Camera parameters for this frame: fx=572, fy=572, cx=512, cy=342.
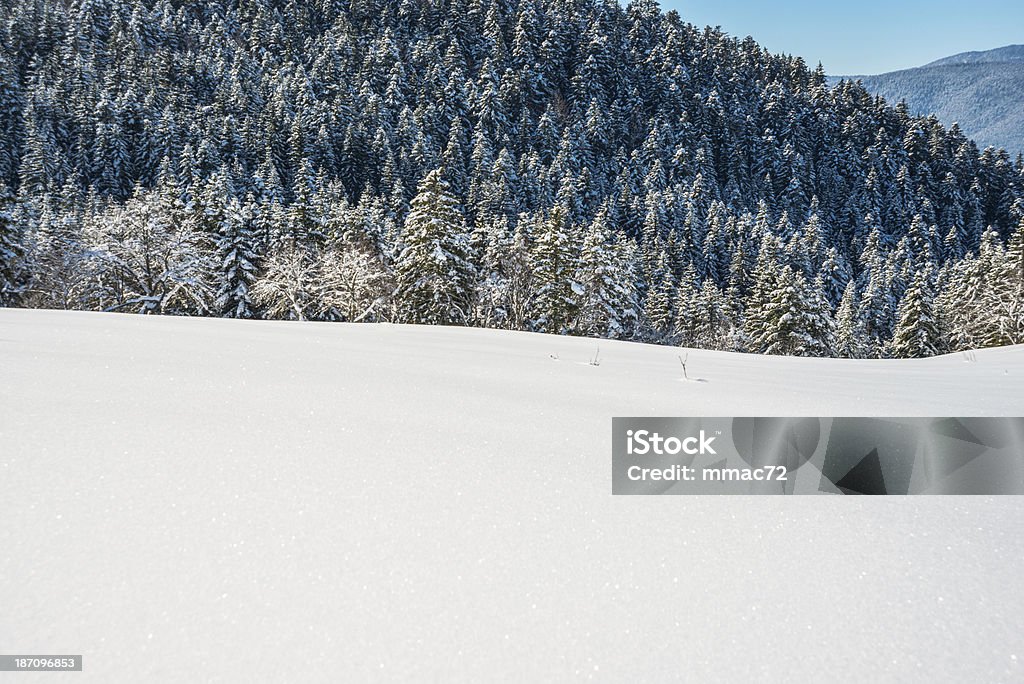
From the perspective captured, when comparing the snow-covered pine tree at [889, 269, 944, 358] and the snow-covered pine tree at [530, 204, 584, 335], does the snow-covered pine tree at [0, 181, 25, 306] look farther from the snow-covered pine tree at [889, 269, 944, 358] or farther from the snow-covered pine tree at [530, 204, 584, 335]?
the snow-covered pine tree at [889, 269, 944, 358]

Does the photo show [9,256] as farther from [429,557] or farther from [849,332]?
[849,332]

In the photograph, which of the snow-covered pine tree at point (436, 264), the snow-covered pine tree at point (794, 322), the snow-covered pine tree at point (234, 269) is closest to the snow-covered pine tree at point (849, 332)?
the snow-covered pine tree at point (794, 322)

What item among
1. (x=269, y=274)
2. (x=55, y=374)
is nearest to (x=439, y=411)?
(x=55, y=374)

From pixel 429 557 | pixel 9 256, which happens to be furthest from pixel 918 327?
pixel 9 256

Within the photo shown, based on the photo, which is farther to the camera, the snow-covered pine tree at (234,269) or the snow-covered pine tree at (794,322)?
the snow-covered pine tree at (794,322)

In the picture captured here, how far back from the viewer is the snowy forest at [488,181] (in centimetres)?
2920

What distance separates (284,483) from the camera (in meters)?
1.63

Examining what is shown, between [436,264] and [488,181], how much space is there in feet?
236

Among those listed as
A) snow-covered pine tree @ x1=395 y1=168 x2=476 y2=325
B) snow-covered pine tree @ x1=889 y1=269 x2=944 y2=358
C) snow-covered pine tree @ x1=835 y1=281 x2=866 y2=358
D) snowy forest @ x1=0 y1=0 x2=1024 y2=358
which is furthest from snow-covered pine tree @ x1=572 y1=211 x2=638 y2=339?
snow-covered pine tree @ x1=835 y1=281 x2=866 y2=358

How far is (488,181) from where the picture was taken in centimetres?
9469

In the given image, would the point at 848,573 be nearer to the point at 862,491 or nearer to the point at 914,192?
the point at 862,491

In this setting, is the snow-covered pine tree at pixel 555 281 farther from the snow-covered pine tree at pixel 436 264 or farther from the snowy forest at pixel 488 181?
the snow-covered pine tree at pixel 436 264

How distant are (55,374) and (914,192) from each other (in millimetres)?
140758

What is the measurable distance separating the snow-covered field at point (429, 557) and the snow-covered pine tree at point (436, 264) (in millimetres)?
24590
